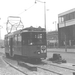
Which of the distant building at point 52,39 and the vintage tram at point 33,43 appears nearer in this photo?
the vintage tram at point 33,43

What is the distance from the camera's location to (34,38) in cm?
1717

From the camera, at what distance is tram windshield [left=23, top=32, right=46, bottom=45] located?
56.1 feet

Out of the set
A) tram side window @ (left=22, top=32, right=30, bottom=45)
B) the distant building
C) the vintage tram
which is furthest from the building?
tram side window @ (left=22, top=32, right=30, bottom=45)

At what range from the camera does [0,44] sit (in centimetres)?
10344

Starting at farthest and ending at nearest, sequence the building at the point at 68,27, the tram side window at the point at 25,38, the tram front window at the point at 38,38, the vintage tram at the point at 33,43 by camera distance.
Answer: the building at the point at 68,27 < the tram side window at the point at 25,38 < the tram front window at the point at 38,38 < the vintage tram at the point at 33,43

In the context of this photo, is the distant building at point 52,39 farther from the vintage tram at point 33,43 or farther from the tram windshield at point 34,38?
the tram windshield at point 34,38

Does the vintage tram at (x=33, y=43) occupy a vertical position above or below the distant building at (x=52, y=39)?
below

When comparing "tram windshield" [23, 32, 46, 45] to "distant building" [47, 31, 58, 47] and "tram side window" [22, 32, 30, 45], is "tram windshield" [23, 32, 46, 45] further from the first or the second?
"distant building" [47, 31, 58, 47]

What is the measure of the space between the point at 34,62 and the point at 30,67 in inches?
221

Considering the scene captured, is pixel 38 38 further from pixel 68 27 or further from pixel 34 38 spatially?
pixel 68 27

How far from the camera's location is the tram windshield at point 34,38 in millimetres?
17094

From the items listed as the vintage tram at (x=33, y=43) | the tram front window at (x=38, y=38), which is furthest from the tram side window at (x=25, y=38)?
the tram front window at (x=38, y=38)

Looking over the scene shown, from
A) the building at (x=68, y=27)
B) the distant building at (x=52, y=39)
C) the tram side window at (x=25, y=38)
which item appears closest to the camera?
the tram side window at (x=25, y=38)

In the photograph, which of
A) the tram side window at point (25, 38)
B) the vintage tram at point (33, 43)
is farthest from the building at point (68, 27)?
the tram side window at point (25, 38)
